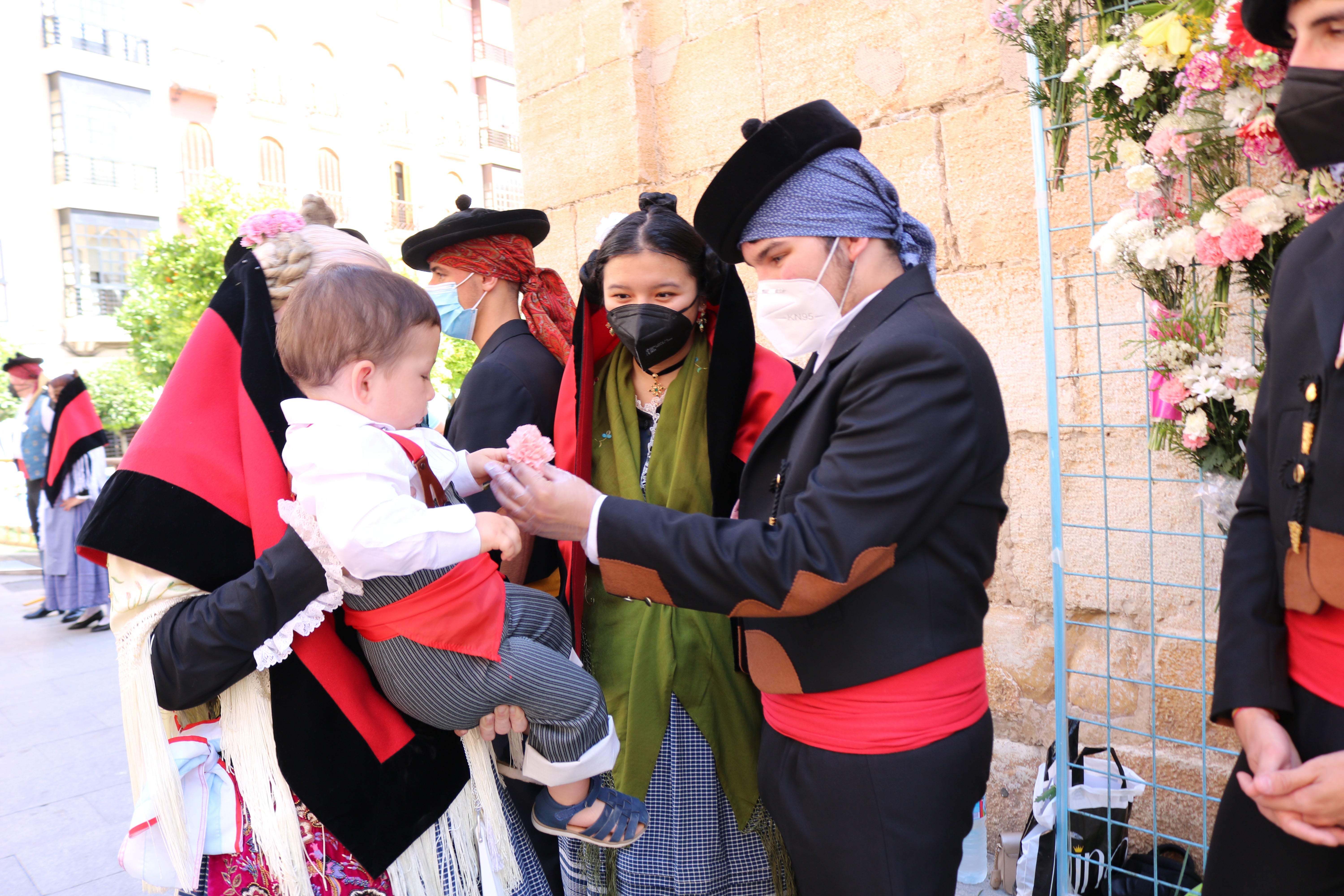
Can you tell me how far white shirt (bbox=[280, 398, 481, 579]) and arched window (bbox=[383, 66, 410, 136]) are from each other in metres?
31.3

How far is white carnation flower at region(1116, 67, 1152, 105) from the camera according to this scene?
79.8 inches

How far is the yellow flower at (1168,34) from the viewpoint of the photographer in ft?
6.34

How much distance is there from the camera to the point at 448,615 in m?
1.50

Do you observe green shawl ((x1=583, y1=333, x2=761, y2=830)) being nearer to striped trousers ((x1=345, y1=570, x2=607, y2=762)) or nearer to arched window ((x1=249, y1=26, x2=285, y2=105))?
striped trousers ((x1=345, y1=570, x2=607, y2=762))

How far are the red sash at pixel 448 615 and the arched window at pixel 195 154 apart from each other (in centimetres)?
2774

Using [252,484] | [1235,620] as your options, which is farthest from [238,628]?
[1235,620]

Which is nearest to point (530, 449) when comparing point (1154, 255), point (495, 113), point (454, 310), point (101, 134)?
point (454, 310)

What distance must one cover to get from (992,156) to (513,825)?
256cm

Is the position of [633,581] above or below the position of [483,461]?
below

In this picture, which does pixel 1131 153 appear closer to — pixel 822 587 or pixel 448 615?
pixel 822 587

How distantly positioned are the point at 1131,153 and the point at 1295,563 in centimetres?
124

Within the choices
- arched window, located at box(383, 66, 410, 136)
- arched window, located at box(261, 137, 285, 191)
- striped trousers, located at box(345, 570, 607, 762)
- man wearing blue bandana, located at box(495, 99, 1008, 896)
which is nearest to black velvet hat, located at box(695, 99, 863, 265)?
man wearing blue bandana, located at box(495, 99, 1008, 896)

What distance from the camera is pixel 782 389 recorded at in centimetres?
210

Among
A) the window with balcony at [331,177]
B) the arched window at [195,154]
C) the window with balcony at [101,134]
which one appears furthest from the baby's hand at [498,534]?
the window with balcony at [331,177]
